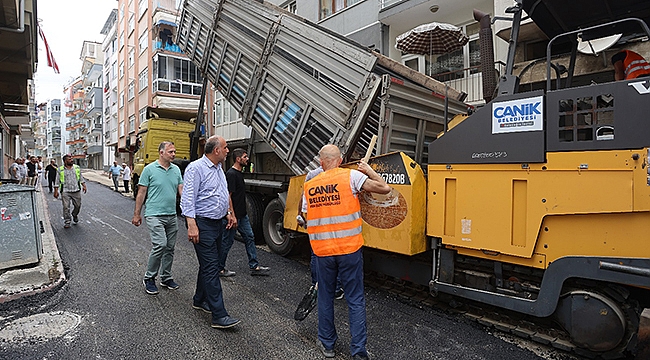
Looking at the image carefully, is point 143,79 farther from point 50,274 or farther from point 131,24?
point 50,274

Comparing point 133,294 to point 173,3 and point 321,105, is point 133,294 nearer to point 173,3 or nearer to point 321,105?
point 321,105

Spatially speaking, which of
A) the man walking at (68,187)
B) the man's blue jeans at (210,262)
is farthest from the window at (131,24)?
the man's blue jeans at (210,262)

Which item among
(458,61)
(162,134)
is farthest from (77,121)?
(458,61)

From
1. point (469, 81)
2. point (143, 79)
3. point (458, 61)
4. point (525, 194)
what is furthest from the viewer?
point (143, 79)

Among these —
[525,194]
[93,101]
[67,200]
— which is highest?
[93,101]

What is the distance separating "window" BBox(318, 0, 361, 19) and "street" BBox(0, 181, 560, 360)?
11314 mm

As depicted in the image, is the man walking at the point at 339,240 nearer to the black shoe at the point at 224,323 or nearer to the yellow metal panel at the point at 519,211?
the black shoe at the point at 224,323

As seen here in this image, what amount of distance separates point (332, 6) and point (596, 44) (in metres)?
11.6

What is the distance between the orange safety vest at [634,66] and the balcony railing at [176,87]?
1036 inches

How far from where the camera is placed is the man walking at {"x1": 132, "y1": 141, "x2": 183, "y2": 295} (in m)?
4.45

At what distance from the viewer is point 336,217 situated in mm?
2994

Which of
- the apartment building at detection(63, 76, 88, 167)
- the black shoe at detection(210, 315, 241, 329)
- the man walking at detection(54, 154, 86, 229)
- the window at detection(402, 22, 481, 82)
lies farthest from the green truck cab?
the apartment building at detection(63, 76, 88, 167)

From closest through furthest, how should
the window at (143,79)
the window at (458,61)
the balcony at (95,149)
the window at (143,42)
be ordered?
the window at (458,61), the window at (143,79), the window at (143,42), the balcony at (95,149)

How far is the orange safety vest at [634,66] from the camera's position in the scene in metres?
3.19
